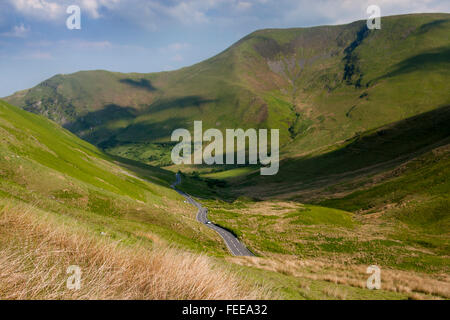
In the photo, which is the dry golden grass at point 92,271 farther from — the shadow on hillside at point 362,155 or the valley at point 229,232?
the shadow on hillside at point 362,155

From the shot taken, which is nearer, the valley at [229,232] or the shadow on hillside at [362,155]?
the valley at [229,232]

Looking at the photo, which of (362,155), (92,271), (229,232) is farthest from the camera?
(362,155)

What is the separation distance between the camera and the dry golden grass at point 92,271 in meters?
4.85

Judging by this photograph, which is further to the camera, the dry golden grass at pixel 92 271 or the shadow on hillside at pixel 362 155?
the shadow on hillside at pixel 362 155

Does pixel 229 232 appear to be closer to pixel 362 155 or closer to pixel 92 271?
pixel 92 271

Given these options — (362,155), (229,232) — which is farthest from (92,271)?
(362,155)

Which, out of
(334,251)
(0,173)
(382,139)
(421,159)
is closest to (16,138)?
(0,173)

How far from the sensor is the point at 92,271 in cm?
604

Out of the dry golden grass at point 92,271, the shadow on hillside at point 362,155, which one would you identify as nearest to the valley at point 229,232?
the dry golden grass at point 92,271

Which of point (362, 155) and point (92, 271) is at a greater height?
point (92, 271)

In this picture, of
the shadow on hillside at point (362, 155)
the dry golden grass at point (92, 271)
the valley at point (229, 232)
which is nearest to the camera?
the dry golden grass at point (92, 271)

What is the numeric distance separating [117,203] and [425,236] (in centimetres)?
5855

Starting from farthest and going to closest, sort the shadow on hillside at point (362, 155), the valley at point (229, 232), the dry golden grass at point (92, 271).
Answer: the shadow on hillside at point (362, 155)
the valley at point (229, 232)
the dry golden grass at point (92, 271)
